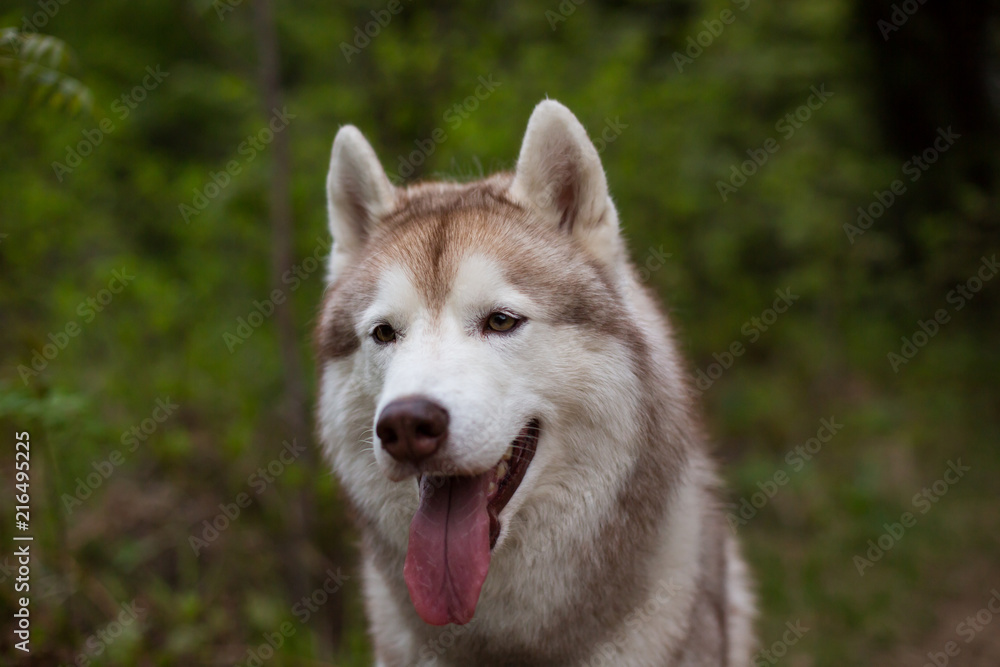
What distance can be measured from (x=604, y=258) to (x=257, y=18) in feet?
8.81

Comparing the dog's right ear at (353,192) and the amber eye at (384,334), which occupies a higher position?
the dog's right ear at (353,192)

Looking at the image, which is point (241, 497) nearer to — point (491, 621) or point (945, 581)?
point (491, 621)

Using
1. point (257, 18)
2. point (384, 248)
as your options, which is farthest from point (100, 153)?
point (384, 248)

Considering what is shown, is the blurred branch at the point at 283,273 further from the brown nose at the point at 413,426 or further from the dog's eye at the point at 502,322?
the brown nose at the point at 413,426

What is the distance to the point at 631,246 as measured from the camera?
5.31 metres

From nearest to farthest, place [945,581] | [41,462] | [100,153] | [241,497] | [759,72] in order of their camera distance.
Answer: [41,462]
[241,497]
[945,581]
[100,153]
[759,72]

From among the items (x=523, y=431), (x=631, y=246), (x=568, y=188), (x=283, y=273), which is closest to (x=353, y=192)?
(x=568, y=188)

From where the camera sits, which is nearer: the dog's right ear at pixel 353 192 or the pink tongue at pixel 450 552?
the pink tongue at pixel 450 552

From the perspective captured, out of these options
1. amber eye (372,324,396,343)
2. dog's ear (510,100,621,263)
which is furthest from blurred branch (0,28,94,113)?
dog's ear (510,100,621,263)

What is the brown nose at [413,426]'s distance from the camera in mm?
2129

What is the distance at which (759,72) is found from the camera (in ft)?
22.0

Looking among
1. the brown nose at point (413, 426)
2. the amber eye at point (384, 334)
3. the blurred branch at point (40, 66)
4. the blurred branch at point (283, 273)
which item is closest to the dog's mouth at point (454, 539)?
the brown nose at point (413, 426)

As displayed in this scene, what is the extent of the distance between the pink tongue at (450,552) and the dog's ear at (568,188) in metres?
0.95

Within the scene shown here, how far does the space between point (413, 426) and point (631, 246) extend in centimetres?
348
